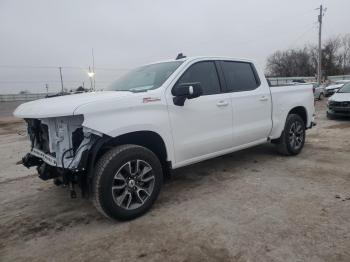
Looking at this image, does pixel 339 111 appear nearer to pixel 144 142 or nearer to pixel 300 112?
pixel 300 112

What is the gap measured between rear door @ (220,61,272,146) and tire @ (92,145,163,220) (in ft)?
5.61

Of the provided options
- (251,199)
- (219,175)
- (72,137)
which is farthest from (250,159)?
(72,137)

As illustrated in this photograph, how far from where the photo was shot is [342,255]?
9.16ft

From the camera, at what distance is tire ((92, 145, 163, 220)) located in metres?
3.43

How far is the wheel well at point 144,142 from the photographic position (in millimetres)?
3783

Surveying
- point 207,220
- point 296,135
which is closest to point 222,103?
point 207,220

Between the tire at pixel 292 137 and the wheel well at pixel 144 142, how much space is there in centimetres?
286

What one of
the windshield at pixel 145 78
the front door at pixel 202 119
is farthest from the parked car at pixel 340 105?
the windshield at pixel 145 78

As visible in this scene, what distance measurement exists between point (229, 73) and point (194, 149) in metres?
1.49

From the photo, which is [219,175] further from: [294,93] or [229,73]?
[294,93]

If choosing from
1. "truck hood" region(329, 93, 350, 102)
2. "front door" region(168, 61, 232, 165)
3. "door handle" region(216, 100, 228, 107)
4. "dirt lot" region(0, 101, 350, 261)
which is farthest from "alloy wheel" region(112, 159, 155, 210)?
"truck hood" region(329, 93, 350, 102)

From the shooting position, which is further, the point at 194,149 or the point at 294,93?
the point at 294,93

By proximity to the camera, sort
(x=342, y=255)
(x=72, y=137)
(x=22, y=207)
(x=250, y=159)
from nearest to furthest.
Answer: (x=342, y=255) < (x=72, y=137) < (x=22, y=207) < (x=250, y=159)

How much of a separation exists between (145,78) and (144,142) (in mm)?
1082
